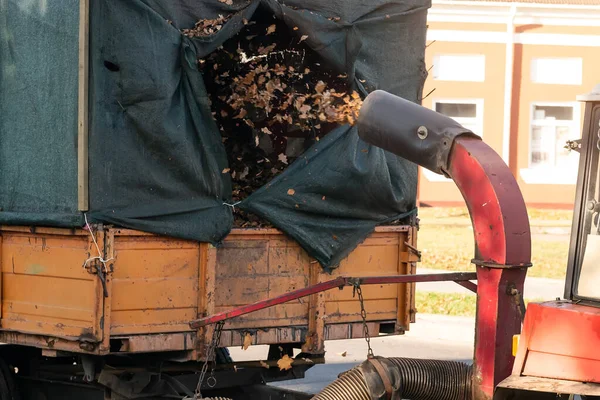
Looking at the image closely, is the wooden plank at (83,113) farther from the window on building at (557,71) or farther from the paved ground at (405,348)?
the window on building at (557,71)

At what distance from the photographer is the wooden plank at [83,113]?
640 centimetres

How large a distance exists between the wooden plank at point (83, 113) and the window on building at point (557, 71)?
24261 millimetres

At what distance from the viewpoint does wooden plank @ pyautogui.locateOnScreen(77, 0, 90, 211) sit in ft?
21.0

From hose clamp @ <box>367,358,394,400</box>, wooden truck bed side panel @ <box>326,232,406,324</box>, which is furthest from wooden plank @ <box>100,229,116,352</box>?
hose clamp @ <box>367,358,394,400</box>

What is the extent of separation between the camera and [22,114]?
22.7ft

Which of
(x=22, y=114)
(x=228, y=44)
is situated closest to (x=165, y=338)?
(x=22, y=114)

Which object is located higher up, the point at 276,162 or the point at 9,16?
the point at 9,16

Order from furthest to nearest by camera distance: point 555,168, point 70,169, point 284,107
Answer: point 555,168
point 284,107
point 70,169

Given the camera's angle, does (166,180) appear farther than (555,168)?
No

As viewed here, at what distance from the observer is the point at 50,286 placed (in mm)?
6684

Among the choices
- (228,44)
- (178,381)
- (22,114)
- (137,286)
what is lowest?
(178,381)

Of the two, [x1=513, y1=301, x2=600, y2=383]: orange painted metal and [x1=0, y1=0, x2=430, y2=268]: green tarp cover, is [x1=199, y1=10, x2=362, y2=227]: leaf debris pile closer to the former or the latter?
[x1=0, y1=0, x2=430, y2=268]: green tarp cover

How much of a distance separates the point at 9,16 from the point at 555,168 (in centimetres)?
2491

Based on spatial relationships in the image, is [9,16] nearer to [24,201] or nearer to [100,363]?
[24,201]
